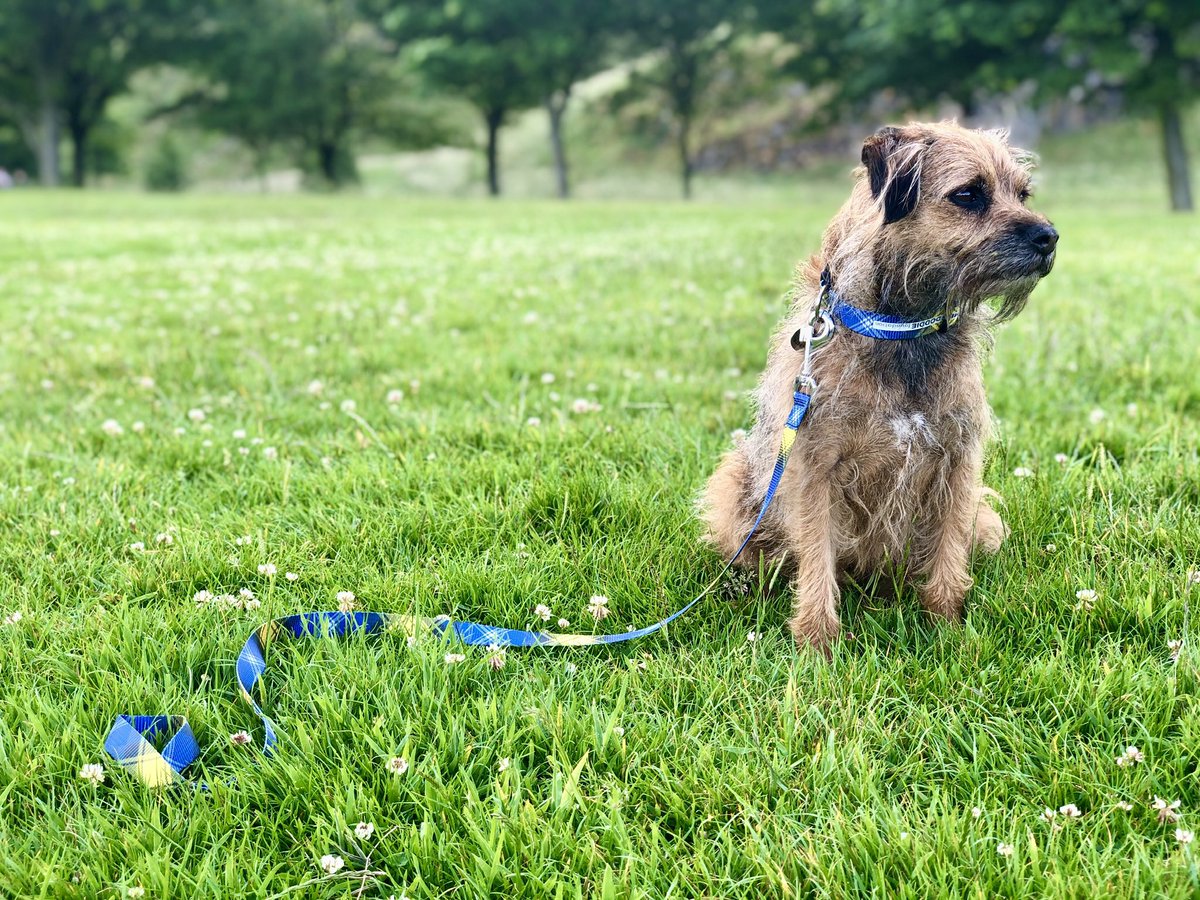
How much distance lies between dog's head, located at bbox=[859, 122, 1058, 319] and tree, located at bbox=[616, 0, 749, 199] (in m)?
44.8

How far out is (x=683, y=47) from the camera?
156 feet

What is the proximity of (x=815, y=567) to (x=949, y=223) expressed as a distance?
129 cm

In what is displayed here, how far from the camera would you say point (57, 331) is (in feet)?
27.1

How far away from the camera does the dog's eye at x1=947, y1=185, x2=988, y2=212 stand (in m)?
3.05

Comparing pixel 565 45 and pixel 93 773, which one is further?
pixel 565 45

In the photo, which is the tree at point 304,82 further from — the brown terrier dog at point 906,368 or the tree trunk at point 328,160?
the brown terrier dog at point 906,368

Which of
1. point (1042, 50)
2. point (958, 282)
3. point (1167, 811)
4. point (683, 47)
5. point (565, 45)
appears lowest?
point (1167, 811)

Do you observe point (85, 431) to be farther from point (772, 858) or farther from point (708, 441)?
point (772, 858)

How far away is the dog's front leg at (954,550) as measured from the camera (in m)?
3.31

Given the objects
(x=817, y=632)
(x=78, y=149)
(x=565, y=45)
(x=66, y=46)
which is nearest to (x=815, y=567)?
(x=817, y=632)

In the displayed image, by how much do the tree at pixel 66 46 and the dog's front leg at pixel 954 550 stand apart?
5500cm

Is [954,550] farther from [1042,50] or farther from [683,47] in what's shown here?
[683,47]

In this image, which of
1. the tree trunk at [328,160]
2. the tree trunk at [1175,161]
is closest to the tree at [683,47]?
the tree trunk at [328,160]

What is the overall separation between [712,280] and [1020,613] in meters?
8.21
